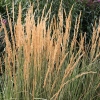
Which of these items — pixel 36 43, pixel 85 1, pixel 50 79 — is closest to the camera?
pixel 36 43

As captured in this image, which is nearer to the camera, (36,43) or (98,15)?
(36,43)

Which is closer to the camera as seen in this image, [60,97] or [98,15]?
[60,97]

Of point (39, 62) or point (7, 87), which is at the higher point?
point (39, 62)

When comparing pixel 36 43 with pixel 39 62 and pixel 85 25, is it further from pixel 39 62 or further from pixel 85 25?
pixel 85 25

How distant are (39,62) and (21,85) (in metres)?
0.24

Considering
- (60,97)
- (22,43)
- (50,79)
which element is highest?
(22,43)

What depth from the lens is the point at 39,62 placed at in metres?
2.38

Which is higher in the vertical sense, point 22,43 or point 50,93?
point 22,43

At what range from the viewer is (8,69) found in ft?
7.95

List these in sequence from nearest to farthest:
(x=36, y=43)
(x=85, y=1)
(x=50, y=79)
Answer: (x=36, y=43)
(x=50, y=79)
(x=85, y=1)

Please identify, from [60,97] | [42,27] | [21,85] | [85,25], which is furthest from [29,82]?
[85,25]

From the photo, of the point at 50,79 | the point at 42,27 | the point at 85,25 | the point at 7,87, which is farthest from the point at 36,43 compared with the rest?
the point at 85,25

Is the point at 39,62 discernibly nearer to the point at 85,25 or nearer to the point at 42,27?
the point at 42,27

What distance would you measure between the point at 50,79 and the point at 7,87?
14.1 inches
